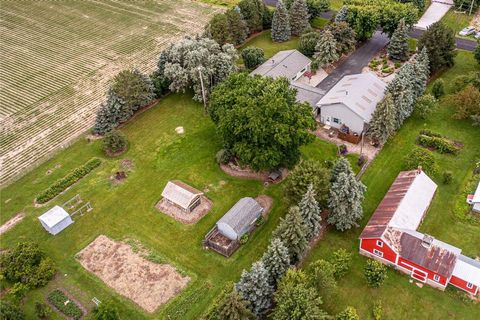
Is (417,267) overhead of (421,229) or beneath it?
overhead

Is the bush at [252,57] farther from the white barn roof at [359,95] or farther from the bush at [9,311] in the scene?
the bush at [9,311]

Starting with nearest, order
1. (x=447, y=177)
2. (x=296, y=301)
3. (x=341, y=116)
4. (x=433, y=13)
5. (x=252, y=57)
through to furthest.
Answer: (x=296, y=301), (x=447, y=177), (x=341, y=116), (x=252, y=57), (x=433, y=13)

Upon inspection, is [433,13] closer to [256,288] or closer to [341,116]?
[341,116]

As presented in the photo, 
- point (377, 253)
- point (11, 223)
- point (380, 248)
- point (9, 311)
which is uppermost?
point (380, 248)

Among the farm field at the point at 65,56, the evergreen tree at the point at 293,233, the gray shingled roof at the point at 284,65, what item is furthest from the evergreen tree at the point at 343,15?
the evergreen tree at the point at 293,233

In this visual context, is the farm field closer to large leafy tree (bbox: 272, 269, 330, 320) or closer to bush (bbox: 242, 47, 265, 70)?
bush (bbox: 242, 47, 265, 70)

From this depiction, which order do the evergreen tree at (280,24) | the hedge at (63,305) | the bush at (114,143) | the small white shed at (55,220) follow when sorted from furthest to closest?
the evergreen tree at (280,24) < the bush at (114,143) < the small white shed at (55,220) < the hedge at (63,305)

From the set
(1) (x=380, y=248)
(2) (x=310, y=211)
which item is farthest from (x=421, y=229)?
(2) (x=310, y=211)

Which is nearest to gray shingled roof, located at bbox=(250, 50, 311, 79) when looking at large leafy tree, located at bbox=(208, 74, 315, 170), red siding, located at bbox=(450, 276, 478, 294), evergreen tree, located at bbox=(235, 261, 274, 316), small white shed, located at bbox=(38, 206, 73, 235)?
large leafy tree, located at bbox=(208, 74, 315, 170)
